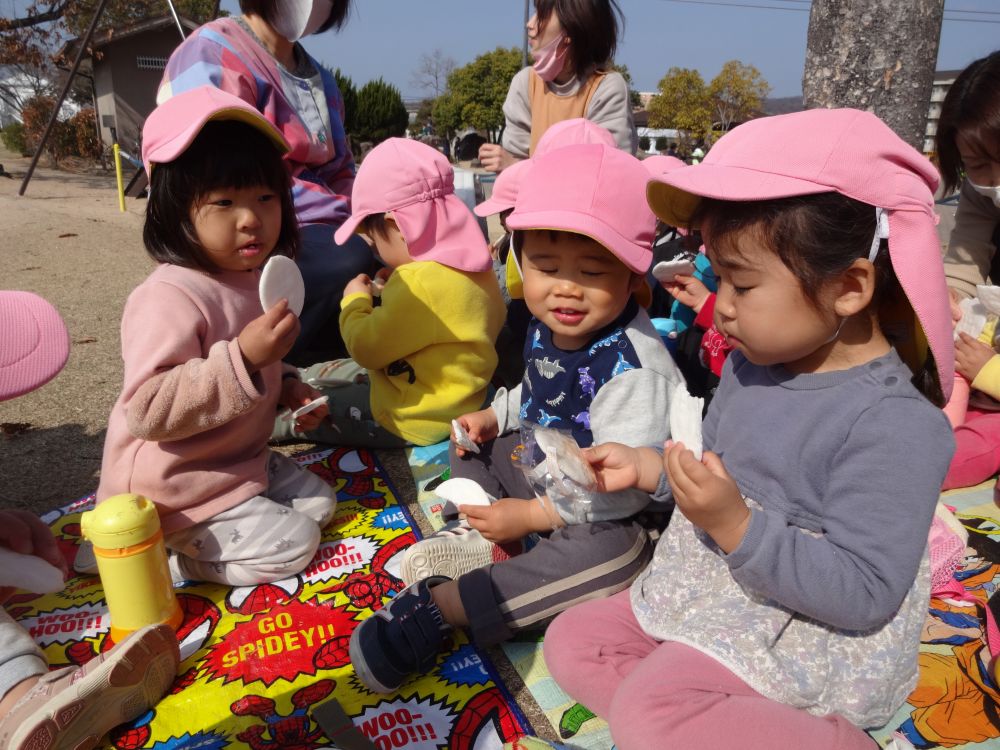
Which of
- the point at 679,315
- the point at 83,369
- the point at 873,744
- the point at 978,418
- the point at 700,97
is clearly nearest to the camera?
the point at 873,744

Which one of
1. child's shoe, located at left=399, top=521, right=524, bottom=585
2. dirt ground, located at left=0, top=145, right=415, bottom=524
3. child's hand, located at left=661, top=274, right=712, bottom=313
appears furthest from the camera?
dirt ground, located at left=0, top=145, right=415, bottom=524

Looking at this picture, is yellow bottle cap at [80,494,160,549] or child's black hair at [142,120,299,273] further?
child's black hair at [142,120,299,273]

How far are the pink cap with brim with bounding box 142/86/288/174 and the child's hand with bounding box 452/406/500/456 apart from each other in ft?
3.48

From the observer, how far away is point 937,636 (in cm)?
185

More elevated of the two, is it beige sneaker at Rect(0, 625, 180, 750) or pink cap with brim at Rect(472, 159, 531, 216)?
pink cap with brim at Rect(472, 159, 531, 216)

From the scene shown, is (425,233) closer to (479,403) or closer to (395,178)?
(395,178)

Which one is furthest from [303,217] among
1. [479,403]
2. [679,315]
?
[679,315]

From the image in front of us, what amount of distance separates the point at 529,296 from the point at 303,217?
194cm

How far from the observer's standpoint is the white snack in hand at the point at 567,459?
4.98 ft

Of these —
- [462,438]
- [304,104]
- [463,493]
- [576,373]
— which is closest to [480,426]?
[462,438]

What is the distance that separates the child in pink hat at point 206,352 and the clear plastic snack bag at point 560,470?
0.73 meters

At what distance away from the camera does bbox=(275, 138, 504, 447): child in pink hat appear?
2674 millimetres

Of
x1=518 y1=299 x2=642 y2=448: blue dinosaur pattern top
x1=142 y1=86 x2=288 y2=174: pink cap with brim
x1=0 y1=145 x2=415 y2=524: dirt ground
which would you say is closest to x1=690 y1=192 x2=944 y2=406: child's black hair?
x1=518 y1=299 x2=642 y2=448: blue dinosaur pattern top

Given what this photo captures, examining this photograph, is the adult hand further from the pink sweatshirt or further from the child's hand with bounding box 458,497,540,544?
the pink sweatshirt
